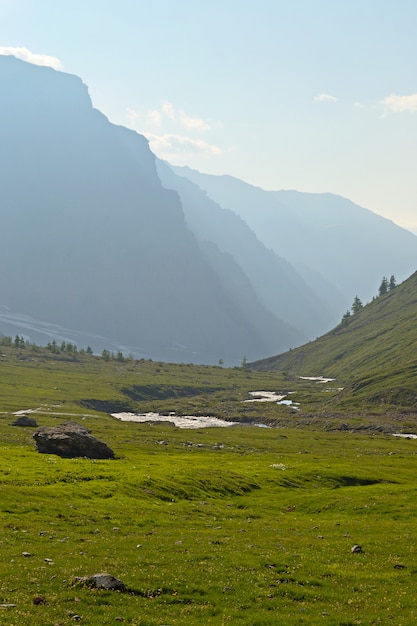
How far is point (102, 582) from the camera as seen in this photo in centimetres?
2680

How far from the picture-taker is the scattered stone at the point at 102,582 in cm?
2673

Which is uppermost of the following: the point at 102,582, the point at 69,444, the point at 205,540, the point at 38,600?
the point at 69,444

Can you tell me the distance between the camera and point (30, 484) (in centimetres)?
5294

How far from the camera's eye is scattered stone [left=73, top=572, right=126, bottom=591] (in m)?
26.7

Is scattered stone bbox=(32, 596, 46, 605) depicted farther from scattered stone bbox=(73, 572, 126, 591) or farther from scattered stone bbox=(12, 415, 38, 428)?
scattered stone bbox=(12, 415, 38, 428)

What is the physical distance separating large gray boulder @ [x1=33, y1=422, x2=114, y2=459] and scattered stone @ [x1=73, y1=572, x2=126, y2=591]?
49.0 meters

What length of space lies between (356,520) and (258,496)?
15416 mm

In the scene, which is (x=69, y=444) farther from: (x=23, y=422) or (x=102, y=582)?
(x=102, y=582)

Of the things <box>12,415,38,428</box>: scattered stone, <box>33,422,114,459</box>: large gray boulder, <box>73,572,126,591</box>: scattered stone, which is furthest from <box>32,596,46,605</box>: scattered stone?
<box>12,415,38,428</box>: scattered stone

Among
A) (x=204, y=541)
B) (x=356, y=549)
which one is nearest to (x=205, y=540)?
(x=204, y=541)

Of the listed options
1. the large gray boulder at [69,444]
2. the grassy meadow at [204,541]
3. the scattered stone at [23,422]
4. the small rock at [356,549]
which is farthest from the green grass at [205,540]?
the scattered stone at [23,422]

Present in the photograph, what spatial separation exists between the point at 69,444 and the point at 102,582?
4969 centimetres

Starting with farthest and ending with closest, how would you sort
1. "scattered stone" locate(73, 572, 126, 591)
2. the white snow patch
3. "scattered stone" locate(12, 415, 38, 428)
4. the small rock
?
the white snow patch < "scattered stone" locate(12, 415, 38, 428) < the small rock < "scattered stone" locate(73, 572, 126, 591)

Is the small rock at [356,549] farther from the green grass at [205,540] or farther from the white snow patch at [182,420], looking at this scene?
the white snow patch at [182,420]
